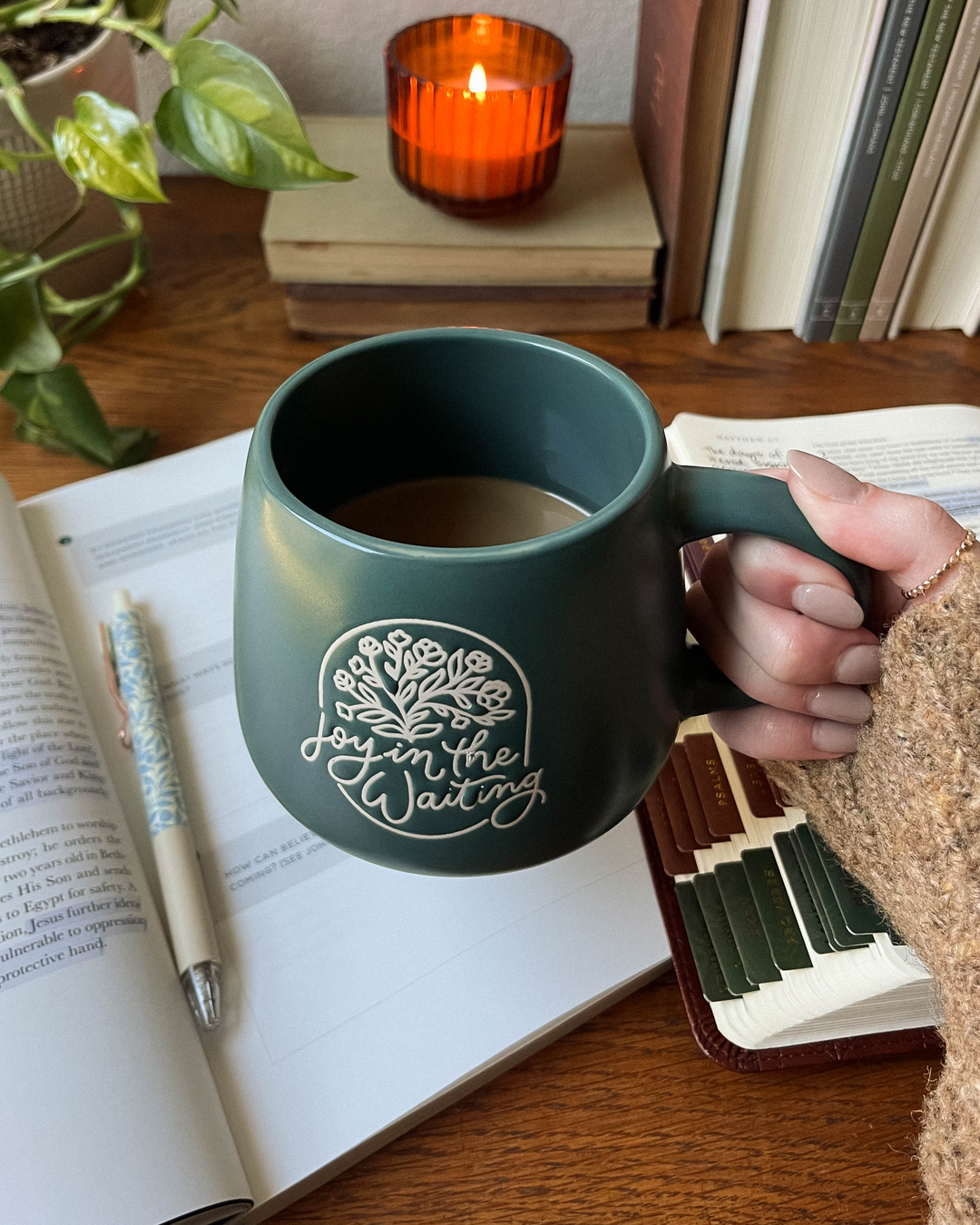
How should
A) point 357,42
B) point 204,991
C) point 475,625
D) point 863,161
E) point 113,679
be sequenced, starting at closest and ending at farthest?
point 475,625 → point 204,991 → point 113,679 → point 863,161 → point 357,42

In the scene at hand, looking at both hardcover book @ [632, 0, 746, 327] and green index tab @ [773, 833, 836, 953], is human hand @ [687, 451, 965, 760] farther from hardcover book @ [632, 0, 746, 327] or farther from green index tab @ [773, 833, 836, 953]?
hardcover book @ [632, 0, 746, 327]

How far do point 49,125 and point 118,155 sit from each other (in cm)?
12

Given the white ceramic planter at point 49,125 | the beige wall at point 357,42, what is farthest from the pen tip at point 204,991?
the beige wall at point 357,42

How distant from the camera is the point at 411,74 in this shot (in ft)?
1.98

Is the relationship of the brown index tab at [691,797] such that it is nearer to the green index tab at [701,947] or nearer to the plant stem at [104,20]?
the green index tab at [701,947]

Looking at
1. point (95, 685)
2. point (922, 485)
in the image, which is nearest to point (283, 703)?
point (95, 685)

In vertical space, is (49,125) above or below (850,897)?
above

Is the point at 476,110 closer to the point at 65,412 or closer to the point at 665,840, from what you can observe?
the point at 65,412

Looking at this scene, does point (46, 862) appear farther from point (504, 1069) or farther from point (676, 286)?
point (676, 286)

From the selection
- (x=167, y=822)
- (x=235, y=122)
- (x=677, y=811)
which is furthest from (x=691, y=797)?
(x=235, y=122)

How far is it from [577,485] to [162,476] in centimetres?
28

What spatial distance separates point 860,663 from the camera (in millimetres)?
348

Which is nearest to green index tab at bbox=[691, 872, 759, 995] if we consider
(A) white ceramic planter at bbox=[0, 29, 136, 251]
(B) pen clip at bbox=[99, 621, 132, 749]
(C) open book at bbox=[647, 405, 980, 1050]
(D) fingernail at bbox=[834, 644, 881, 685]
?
(C) open book at bbox=[647, 405, 980, 1050]

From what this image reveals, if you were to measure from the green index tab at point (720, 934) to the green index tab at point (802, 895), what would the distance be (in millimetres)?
28
